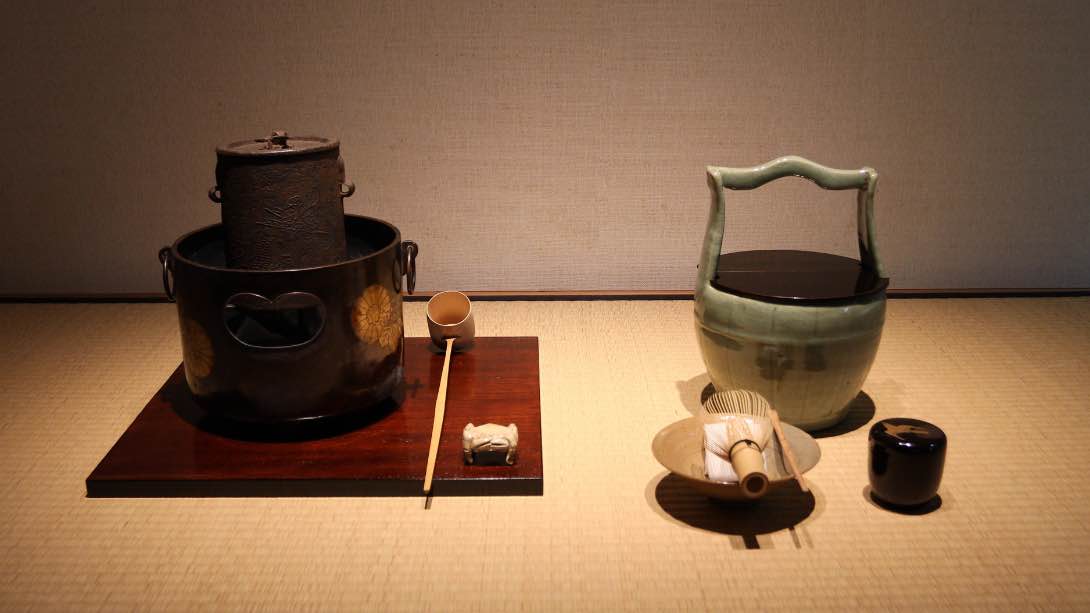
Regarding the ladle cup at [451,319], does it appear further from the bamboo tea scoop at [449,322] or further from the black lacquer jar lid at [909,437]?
the black lacquer jar lid at [909,437]

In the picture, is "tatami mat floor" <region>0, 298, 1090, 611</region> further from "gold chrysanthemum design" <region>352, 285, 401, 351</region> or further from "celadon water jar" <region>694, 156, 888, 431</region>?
"gold chrysanthemum design" <region>352, 285, 401, 351</region>

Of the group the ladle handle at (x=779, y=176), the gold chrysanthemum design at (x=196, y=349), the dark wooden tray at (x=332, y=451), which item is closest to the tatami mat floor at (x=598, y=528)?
the dark wooden tray at (x=332, y=451)

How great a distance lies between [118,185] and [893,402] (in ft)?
8.14

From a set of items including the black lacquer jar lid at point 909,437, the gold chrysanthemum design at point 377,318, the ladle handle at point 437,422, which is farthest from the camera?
the gold chrysanthemum design at point 377,318

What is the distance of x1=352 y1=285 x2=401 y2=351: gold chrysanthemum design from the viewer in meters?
2.21

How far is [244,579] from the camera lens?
182 cm

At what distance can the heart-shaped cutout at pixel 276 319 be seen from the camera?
2.11 metres

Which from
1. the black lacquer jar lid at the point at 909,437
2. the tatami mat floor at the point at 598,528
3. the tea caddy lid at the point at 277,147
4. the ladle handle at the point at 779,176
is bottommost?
the tatami mat floor at the point at 598,528

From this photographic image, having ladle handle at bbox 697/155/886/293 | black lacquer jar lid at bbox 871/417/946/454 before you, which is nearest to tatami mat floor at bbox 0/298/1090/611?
black lacquer jar lid at bbox 871/417/946/454

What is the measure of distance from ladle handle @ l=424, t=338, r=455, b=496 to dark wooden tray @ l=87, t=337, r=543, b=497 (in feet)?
0.05

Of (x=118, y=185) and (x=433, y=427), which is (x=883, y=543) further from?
(x=118, y=185)

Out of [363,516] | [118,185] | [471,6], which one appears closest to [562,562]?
[363,516]

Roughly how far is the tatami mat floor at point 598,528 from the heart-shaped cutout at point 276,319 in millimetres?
354

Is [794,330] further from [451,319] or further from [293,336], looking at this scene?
[293,336]
